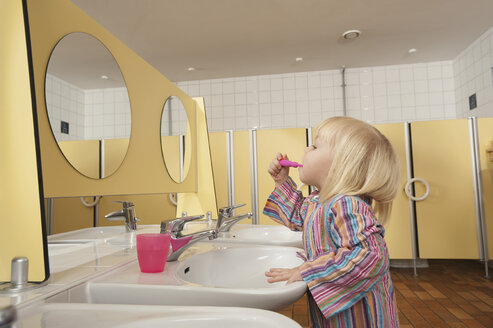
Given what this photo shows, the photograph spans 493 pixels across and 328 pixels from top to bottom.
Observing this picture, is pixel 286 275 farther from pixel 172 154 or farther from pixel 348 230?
pixel 172 154

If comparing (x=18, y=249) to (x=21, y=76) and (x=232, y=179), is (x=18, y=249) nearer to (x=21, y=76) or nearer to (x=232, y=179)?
(x=21, y=76)

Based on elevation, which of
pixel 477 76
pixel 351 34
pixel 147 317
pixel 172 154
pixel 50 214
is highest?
pixel 351 34

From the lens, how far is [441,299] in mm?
2332

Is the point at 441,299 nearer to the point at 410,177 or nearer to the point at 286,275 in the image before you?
the point at 410,177

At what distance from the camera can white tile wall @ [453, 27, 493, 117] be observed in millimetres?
3203

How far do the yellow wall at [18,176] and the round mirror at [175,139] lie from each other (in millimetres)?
825

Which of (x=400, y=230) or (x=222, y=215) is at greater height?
(x=222, y=215)

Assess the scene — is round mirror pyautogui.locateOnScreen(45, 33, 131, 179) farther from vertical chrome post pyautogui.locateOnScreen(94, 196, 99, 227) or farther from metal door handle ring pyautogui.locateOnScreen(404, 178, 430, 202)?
metal door handle ring pyautogui.locateOnScreen(404, 178, 430, 202)

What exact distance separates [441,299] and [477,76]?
2.49 m

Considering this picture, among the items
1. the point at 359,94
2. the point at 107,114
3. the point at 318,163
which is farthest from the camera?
the point at 359,94

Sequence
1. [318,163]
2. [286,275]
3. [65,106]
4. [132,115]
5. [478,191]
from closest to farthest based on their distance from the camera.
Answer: [286,275] → [318,163] → [65,106] → [132,115] → [478,191]

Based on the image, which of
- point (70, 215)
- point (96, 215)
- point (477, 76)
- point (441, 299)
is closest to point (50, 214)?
point (70, 215)

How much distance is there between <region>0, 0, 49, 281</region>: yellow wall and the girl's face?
2.00 feet

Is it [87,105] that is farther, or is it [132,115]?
[132,115]
